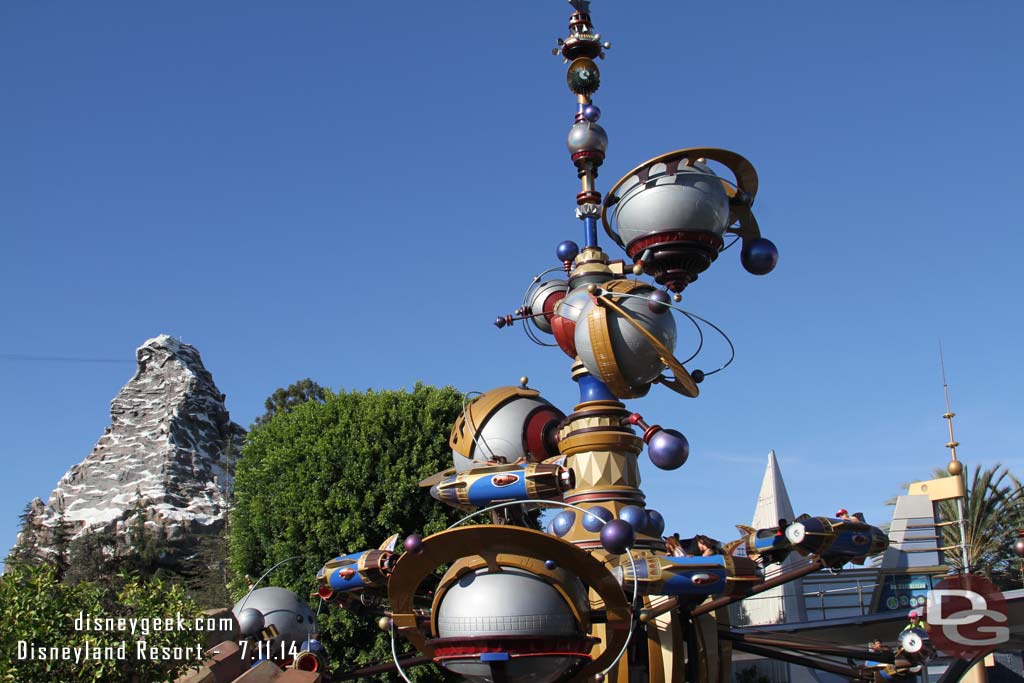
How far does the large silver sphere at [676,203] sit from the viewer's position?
10.4 m

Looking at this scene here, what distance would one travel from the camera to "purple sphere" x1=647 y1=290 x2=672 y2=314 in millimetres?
10227

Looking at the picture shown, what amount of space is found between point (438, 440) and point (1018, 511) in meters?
20.8

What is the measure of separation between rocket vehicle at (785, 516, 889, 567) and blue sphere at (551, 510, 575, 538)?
2625 millimetres

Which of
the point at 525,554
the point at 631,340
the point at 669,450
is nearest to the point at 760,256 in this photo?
the point at 631,340

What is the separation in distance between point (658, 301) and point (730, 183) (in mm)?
2040

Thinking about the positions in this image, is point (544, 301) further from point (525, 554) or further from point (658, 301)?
point (525, 554)

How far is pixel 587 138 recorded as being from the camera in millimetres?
12586

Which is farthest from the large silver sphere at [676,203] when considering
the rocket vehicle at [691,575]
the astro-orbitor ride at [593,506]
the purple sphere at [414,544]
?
the purple sphere at [414,544]

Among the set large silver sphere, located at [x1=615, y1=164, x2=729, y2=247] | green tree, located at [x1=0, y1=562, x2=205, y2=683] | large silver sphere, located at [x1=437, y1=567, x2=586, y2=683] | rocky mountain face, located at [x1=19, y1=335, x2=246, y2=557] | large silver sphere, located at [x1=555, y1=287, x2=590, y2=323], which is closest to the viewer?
large silver sphere, located at [x1=437, y1=567, x2=586, y2=683]

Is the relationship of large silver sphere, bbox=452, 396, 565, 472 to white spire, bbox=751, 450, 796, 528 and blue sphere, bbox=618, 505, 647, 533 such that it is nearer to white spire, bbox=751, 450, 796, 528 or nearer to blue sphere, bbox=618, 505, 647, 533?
blue sphere, bbox=618, 505, 647, 533

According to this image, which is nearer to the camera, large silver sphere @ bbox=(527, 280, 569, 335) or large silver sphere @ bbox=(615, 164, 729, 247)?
large silver sphere @ bbox=(615, 164, 729, 247)

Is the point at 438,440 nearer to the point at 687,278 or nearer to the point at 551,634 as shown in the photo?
the point at 687,278

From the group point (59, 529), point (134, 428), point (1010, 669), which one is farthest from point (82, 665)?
point (134, 428)

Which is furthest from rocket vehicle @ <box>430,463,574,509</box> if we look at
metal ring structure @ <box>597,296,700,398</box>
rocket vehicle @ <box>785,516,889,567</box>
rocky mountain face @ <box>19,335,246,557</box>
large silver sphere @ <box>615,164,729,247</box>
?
rocky mountain face @ <box>19,335,246,557</box>
